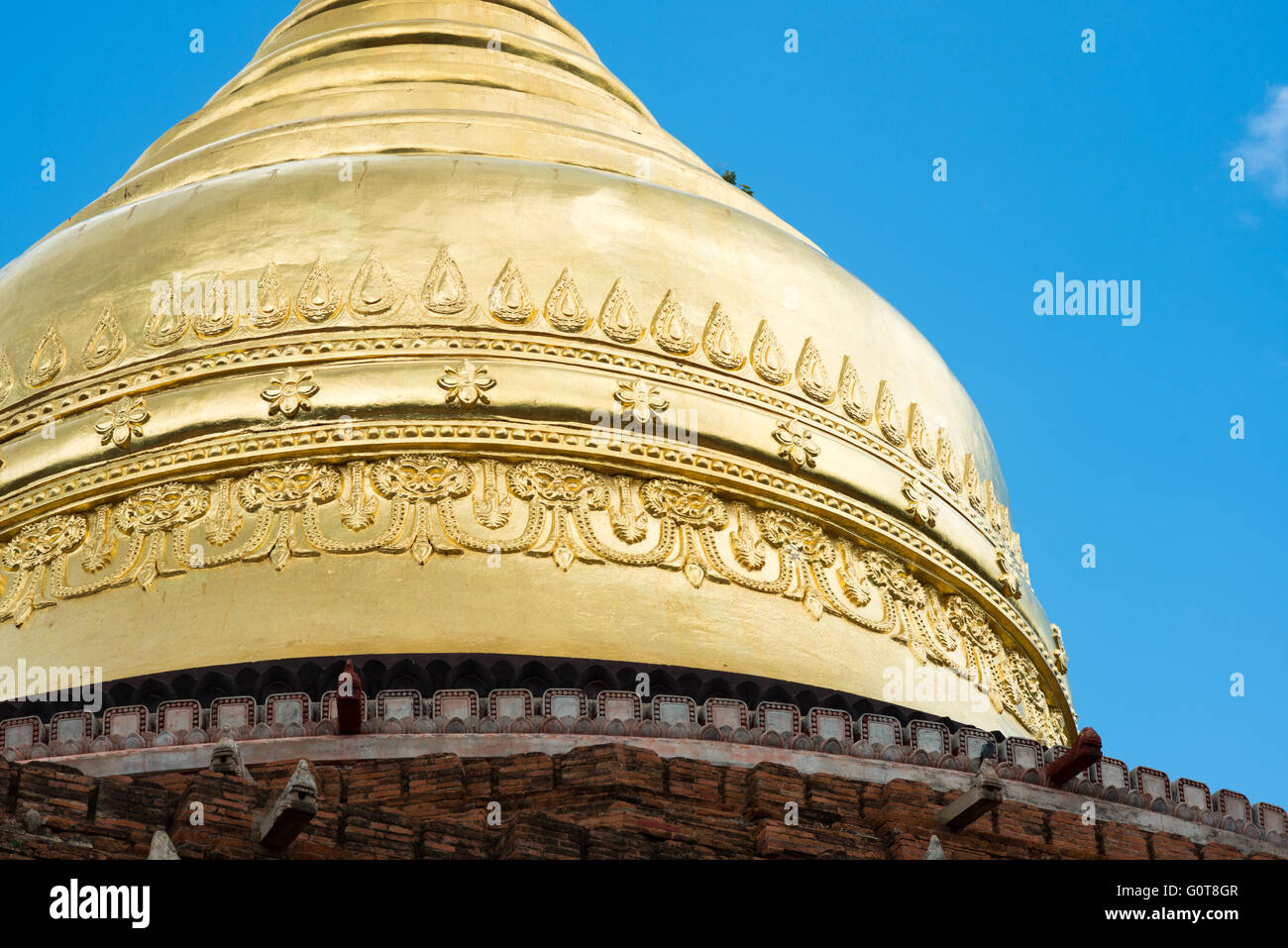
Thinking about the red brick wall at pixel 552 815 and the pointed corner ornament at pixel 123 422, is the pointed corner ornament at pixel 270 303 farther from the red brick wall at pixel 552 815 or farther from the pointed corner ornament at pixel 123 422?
the red brick wall at pixel 552 815

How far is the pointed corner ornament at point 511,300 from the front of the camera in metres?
17.5

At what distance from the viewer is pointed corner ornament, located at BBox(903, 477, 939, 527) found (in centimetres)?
1816

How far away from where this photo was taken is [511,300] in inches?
695

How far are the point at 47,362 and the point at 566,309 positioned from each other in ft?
11.3

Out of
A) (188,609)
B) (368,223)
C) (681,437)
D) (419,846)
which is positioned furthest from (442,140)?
(419,846)

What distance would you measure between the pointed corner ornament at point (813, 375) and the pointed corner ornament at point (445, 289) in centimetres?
234

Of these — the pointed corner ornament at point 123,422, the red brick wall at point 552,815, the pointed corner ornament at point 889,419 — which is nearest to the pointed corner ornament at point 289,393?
the pointed corner ornament at point 123,422

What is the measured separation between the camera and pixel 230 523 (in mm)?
16531

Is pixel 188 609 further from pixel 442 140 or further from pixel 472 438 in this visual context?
pixel 442 140

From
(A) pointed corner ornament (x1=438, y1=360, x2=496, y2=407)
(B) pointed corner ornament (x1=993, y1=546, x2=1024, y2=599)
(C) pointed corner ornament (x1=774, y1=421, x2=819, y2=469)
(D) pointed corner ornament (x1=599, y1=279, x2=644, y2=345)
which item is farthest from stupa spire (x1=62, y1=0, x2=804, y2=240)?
(B) pointed corner ornament (x1=993, y1=546, x2=1024, y2=599)

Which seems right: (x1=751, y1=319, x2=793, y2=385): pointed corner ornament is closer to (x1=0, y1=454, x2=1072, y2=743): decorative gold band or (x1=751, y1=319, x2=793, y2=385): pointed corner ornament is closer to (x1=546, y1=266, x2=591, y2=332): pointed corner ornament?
(x1=0, y1=454, x2=1072, y2=743): decorative gold band

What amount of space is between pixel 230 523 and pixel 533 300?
2.57 meters

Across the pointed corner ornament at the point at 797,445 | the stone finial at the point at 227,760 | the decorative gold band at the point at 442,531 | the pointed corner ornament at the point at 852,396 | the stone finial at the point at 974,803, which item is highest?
the pointed corner ornament at the point at 852,396

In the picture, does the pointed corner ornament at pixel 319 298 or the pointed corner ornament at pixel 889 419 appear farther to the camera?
the pointed corner ornament at pixel 889 419
